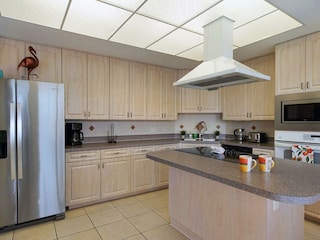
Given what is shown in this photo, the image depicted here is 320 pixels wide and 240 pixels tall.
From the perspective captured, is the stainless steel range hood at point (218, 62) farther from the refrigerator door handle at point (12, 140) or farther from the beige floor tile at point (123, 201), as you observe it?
the beige floor tile at point (123, 201)

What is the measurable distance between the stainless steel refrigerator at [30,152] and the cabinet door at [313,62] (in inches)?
126

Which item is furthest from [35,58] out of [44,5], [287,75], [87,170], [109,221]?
[287,75]

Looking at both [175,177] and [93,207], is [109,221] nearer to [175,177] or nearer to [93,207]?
[93,207]

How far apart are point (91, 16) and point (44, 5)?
1.41 ft

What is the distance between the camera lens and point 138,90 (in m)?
3.81

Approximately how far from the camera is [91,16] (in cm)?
212

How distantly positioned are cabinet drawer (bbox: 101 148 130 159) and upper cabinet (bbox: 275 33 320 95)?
2.47 meters

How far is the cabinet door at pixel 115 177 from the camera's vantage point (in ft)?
10.3

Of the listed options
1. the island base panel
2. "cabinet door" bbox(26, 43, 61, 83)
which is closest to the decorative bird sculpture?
"cabinet door" bbox(26, 43, 61, 83)

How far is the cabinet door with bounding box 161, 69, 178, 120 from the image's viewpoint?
4141 millimetres

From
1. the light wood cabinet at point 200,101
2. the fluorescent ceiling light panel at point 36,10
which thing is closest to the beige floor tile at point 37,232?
the fluorescent ceiling light panel at point 36,10

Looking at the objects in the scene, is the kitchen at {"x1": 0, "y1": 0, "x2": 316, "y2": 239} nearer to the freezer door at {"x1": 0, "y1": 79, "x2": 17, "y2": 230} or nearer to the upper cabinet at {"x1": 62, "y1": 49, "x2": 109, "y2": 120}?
the upper cabinet at {"x1": 62, "y1": 49, "x2": 109, "y2": 120}

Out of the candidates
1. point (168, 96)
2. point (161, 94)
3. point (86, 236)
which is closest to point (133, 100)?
point (161, 94)

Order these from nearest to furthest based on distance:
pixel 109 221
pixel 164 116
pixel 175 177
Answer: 1. pixel 175 177
2. pixel 109 221
3. pixel 164 116
